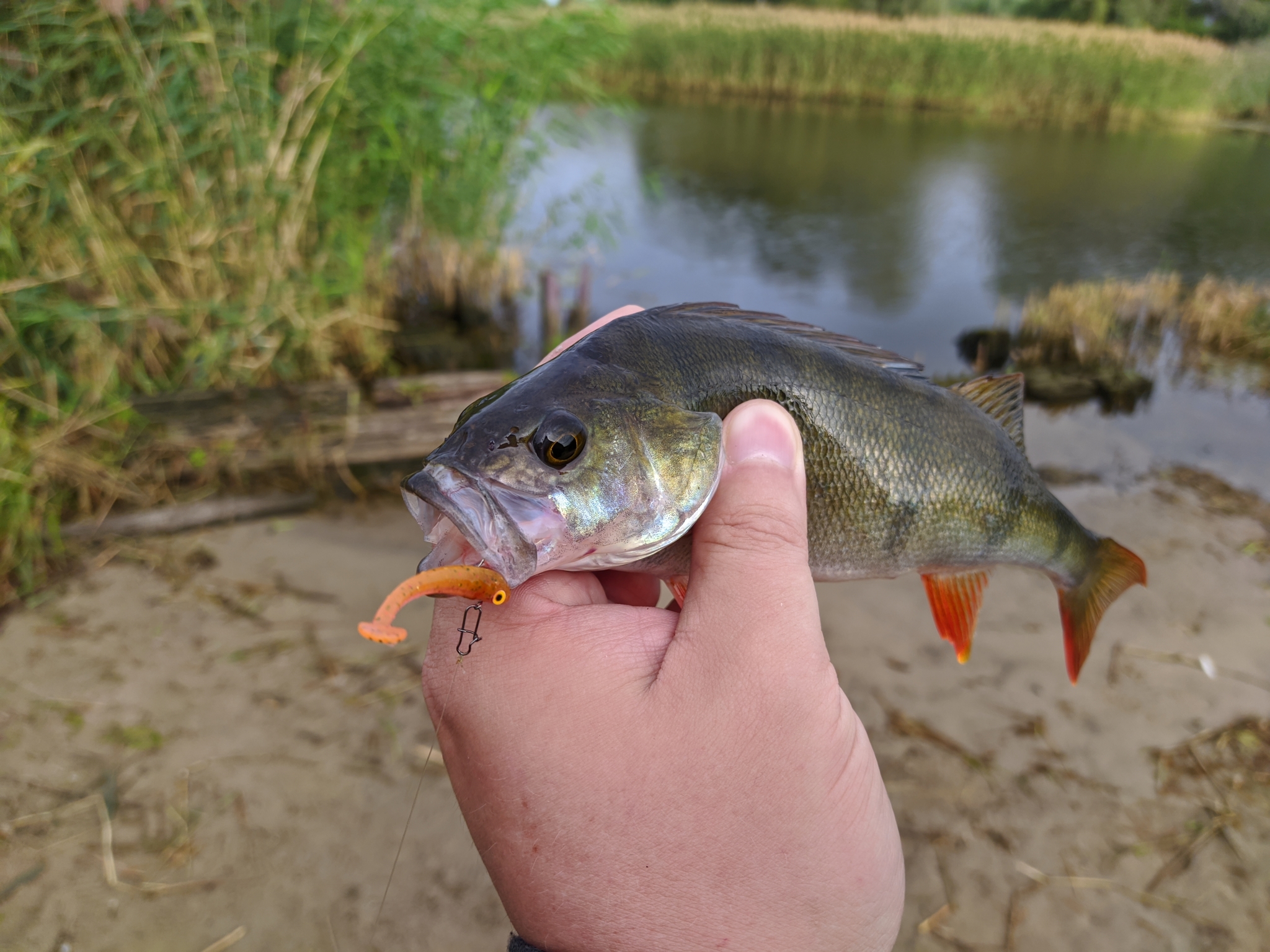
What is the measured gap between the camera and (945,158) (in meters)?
18.6

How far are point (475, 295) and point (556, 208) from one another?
1752 millimetres

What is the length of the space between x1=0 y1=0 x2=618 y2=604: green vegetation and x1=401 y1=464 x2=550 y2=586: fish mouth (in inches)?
153

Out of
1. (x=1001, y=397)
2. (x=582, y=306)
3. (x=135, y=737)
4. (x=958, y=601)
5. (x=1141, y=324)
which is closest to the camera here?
(x=1001, y=397)

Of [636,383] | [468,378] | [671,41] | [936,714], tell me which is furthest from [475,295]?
[671,41]

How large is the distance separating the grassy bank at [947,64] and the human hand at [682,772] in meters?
24.1

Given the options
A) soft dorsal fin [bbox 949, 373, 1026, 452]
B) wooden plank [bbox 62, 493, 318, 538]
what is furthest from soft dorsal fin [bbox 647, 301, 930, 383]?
wooden plank [bbox 62, 493, 318, 538]

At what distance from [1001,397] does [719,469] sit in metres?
1.00

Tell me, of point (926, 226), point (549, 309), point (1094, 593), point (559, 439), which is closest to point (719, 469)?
point (559, 439)

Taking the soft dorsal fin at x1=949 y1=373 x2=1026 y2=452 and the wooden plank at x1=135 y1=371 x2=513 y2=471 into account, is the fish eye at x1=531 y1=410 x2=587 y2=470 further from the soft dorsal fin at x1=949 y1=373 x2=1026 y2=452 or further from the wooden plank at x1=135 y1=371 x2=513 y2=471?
the wooden plank at x1=135 y1=371 x2=513 y2=471

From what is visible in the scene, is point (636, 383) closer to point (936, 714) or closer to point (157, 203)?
point (936, 714)

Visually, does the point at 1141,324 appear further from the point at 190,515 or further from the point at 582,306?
the point at 190,515

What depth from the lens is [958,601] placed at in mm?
2041

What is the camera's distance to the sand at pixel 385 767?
8.58 ft

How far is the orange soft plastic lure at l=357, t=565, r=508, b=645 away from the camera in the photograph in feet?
3.52
